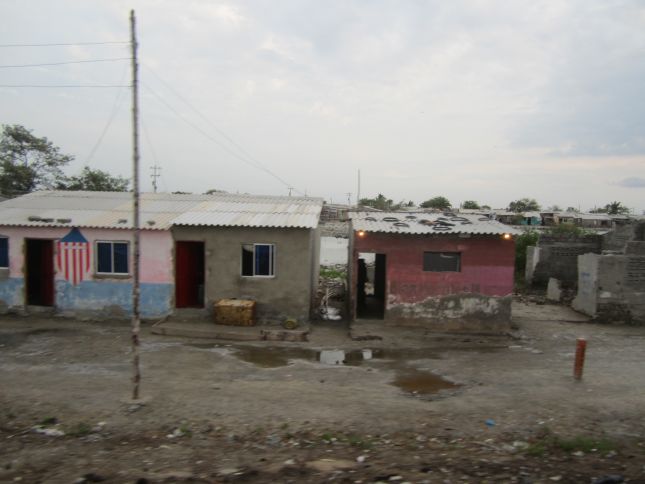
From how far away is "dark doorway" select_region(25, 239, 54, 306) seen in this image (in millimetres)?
14211

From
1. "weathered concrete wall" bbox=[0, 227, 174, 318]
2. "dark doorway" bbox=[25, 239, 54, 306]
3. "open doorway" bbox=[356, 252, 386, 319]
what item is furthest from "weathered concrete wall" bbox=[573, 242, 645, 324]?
"dark doorway" bbox=[25, 239, 54, 306]

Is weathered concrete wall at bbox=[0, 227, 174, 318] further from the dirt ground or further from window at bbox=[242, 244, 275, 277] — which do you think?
window at bbox=[242, 244, 275, 277]

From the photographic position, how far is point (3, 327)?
12.7 meters

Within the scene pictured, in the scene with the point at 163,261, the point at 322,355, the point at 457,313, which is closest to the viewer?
the point at 322,355

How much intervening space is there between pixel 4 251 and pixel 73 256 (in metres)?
2.23

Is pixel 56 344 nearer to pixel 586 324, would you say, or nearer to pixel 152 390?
pixel 152 390

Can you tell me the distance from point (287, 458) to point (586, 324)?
40.2ft

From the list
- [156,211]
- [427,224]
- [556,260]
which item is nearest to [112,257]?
[156,211]

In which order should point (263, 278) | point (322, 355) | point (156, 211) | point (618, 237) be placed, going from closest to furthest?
point (322, 355) < point (263, 278) < point (156, 211) < point (618, 237)

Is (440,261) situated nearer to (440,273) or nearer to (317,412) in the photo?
(440,273)

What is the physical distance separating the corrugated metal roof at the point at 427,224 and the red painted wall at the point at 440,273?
9.2 inches

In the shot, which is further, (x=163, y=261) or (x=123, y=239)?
(x=123, y=239)

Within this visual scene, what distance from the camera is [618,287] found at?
14281 millimetres

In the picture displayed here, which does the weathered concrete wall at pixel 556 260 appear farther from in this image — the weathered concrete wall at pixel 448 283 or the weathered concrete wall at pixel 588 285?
the weathered concrete wall at pixel 448 283
